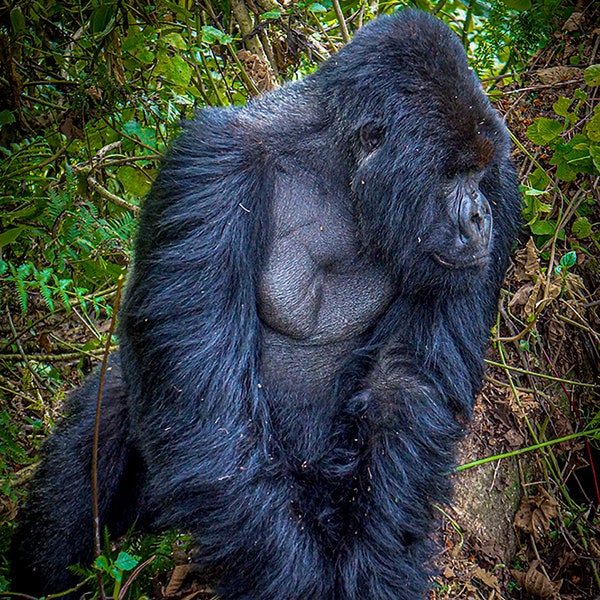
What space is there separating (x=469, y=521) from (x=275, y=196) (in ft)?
6.24

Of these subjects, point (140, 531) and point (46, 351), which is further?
point (46, 351)

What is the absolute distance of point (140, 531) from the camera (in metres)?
3.95

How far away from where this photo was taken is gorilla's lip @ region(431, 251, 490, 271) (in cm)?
320

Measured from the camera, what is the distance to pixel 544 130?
163 inches

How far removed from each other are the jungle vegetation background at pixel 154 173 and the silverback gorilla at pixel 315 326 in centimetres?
64

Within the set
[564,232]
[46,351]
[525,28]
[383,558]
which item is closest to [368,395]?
[383,558]

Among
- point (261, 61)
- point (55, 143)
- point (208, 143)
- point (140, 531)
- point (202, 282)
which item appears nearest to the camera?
point (202, 282)

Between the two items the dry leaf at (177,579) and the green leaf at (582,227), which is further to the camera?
the green leaf at (582,227)

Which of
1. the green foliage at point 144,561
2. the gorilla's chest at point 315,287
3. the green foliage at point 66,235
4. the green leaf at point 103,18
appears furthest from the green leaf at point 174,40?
the green foliage at point 144,561

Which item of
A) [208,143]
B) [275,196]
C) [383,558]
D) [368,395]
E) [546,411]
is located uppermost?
[208,143]

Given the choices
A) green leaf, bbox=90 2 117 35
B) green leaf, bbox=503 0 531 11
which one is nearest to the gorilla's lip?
green leaf, bbox=90 2 117 35

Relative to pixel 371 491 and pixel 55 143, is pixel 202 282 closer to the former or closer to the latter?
pixel 371 491

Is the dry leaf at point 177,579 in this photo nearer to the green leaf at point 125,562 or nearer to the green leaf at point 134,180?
the green leaf at point 125,562

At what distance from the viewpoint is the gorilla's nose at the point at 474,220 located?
3.16 meters
